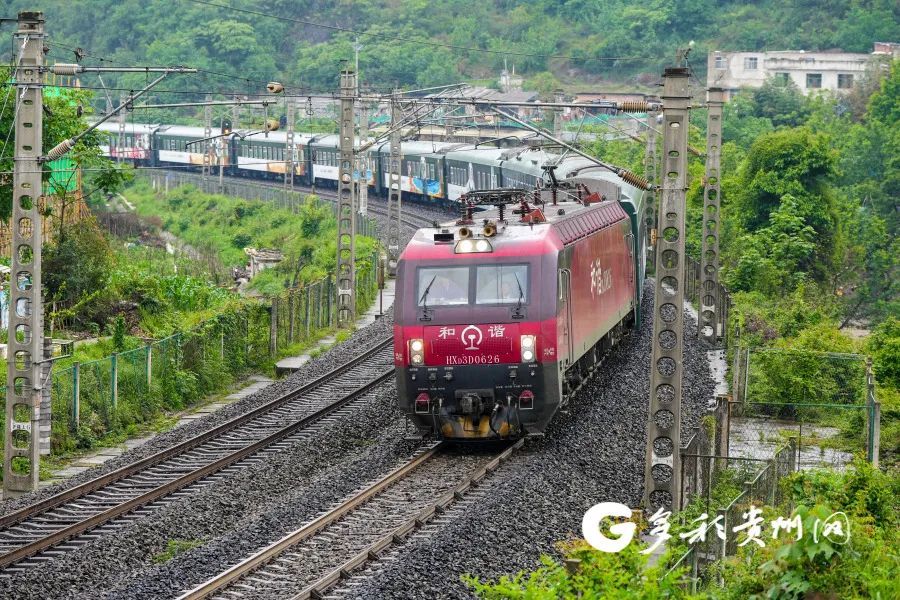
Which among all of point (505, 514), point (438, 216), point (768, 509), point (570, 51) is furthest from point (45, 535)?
point (570, 51)

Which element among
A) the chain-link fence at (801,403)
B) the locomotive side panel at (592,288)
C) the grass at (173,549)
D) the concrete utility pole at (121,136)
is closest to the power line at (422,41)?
the concrete utility pole at (121,136)

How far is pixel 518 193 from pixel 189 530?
7.63 meters

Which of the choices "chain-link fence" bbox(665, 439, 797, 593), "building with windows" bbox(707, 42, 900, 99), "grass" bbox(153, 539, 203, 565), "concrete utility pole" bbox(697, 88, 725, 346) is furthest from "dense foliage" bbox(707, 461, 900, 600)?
"building with windows" bbox(707, 42, 900, 99)

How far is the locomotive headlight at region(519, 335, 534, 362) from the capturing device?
56.4 feet

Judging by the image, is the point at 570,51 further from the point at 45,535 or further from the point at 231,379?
the point at 45,535

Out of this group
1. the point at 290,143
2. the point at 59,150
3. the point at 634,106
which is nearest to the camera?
the point at 634,106

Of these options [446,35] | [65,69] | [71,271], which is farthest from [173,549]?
[446,35]

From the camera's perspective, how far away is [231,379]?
27.5 metres

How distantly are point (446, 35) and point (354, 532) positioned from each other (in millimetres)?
96882

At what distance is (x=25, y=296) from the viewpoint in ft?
61.8

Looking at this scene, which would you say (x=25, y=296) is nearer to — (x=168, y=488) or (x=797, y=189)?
(x=168, y=488)

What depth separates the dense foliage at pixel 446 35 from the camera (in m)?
96.8

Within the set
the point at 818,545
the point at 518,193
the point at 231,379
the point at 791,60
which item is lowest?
the point at 231,379

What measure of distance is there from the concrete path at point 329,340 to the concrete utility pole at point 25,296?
9.98 meters
